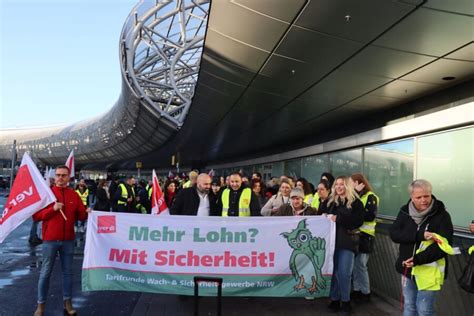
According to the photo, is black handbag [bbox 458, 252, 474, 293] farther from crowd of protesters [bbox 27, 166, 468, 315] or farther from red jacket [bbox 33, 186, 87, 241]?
red jacket [bbox 33, 186, 87, 241]

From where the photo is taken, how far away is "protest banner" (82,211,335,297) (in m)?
5.77

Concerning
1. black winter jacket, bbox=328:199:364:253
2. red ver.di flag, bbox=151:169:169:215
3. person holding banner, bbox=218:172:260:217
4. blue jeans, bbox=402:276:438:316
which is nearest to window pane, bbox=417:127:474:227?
black winter jacket, bbox=328:199:364:253

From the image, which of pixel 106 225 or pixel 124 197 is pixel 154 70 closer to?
pixel 124 197

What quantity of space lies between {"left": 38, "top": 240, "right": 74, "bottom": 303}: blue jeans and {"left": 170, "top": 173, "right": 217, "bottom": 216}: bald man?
5.53ft

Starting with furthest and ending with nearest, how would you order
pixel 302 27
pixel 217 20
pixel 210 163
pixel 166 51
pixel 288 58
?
1. pixel 210 163
2. pixel 166 51
3. pixel 288 58
4. pixel 217 20
5. pixel 302 27

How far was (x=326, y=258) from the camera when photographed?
597 cm

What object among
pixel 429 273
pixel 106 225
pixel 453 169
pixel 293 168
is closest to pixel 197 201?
pixel 106 225

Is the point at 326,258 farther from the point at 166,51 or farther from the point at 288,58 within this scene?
the point at 166,51

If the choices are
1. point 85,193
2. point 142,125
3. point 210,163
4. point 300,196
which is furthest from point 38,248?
point 210,163

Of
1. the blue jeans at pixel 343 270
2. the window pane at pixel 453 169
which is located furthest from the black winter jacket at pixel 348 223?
the window pane at pixel 453 169

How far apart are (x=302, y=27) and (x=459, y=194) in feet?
16.3

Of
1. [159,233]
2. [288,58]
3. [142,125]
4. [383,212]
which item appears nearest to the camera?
[159,233]

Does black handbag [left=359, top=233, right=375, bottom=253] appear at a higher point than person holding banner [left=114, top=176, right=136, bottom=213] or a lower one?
lower

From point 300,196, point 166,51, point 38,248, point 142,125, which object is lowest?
point 38,248
